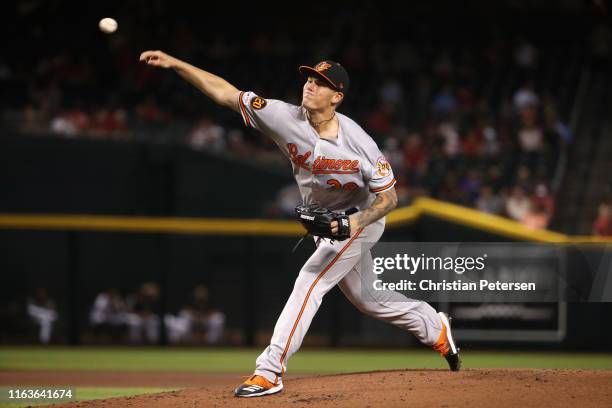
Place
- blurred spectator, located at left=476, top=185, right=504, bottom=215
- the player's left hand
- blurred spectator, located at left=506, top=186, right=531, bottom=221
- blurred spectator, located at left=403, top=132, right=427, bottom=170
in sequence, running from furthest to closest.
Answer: blurred spectator, located at left=403, top=132, right=427, bottom=170
blurred spectator, located at left=476, top=185, right=504, bottom=215
blurred spectator, located at left=506, top=186, right=531, bottom=221
the player's left hand

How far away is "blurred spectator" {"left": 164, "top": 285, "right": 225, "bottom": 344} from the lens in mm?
10500

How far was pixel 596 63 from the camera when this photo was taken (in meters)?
15.1

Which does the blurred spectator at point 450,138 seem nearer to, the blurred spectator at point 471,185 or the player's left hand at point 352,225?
the blurred spectator at point 471,185

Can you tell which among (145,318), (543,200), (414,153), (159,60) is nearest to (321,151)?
(159,60)

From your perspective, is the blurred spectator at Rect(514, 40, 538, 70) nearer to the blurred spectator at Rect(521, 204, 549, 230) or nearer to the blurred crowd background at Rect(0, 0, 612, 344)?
the blurred crowd background at Rect(0, 0, 612, 344)

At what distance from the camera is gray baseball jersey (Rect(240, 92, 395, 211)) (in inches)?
201

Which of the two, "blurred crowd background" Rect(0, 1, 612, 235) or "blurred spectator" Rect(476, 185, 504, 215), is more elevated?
"blurred crowd background" Rect(0, 1, 612, 235)

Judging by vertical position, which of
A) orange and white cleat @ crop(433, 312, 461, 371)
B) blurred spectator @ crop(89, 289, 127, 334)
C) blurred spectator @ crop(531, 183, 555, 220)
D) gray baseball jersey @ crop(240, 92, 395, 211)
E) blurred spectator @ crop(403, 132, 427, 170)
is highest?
blurred spectator @ crop(403, 132, 427, 170)

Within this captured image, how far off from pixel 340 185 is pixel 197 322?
581cm

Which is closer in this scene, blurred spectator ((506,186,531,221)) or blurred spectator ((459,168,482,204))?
blurred spectator ((506,186,531,221))

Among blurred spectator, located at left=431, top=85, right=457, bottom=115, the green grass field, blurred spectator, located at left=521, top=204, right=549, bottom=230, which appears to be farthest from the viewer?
blurred spectator, located at left=431, top=85, right=457, bottom=115

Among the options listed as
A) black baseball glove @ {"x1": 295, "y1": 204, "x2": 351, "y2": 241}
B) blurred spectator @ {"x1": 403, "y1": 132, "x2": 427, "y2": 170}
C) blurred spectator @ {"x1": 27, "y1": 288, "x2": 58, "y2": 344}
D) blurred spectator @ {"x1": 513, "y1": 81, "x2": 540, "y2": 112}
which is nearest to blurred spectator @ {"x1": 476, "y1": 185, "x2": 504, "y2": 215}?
blurred spectator @ {"x1": 403, "y1": 132, "x2": 427, "y2": 170}

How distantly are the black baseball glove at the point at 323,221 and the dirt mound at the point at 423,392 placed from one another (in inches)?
33.6

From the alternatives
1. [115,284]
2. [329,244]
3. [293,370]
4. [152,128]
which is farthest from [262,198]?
[329,244]
